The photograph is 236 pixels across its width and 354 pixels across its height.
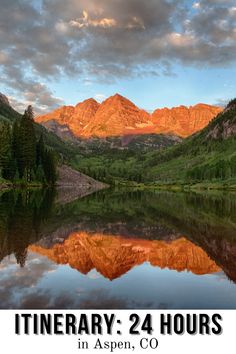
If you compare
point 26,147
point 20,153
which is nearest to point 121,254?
point 20,153

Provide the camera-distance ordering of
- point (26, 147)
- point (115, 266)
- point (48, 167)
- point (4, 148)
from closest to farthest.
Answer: point (115, 266)
point (4, 148)
point (26, 147)
point (48, 167)

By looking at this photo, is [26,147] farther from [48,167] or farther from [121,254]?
[121,254]

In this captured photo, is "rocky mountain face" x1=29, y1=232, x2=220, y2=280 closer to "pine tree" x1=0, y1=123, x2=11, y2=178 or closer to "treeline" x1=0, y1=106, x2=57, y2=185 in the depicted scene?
"pine tree" x1=0, y1=123, x2=11, y2=178

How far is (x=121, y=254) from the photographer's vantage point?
26.6 metres

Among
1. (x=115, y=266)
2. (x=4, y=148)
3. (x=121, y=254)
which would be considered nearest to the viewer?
(x=115, y=266)

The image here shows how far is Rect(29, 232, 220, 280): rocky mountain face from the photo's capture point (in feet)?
76.4

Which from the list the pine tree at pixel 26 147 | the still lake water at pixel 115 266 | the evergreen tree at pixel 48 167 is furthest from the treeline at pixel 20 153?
the still lake water at pixel 115 266

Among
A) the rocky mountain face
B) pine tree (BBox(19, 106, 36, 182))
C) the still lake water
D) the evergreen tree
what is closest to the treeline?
pine tree (BBox(19, 106, 36, 182))

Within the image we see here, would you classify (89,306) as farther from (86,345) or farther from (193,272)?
(193,272)

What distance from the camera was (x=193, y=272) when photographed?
22.7 metres

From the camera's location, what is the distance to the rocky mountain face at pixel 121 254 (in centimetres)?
2328

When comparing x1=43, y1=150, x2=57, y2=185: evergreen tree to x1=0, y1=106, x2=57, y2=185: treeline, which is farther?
x1=43, y1=150, x2=57, y2=185: evergreen tree

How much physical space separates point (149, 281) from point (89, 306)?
5.37m

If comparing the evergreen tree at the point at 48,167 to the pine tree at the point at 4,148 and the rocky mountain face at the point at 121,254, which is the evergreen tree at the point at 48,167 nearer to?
the pine tree at the point at 4,148
